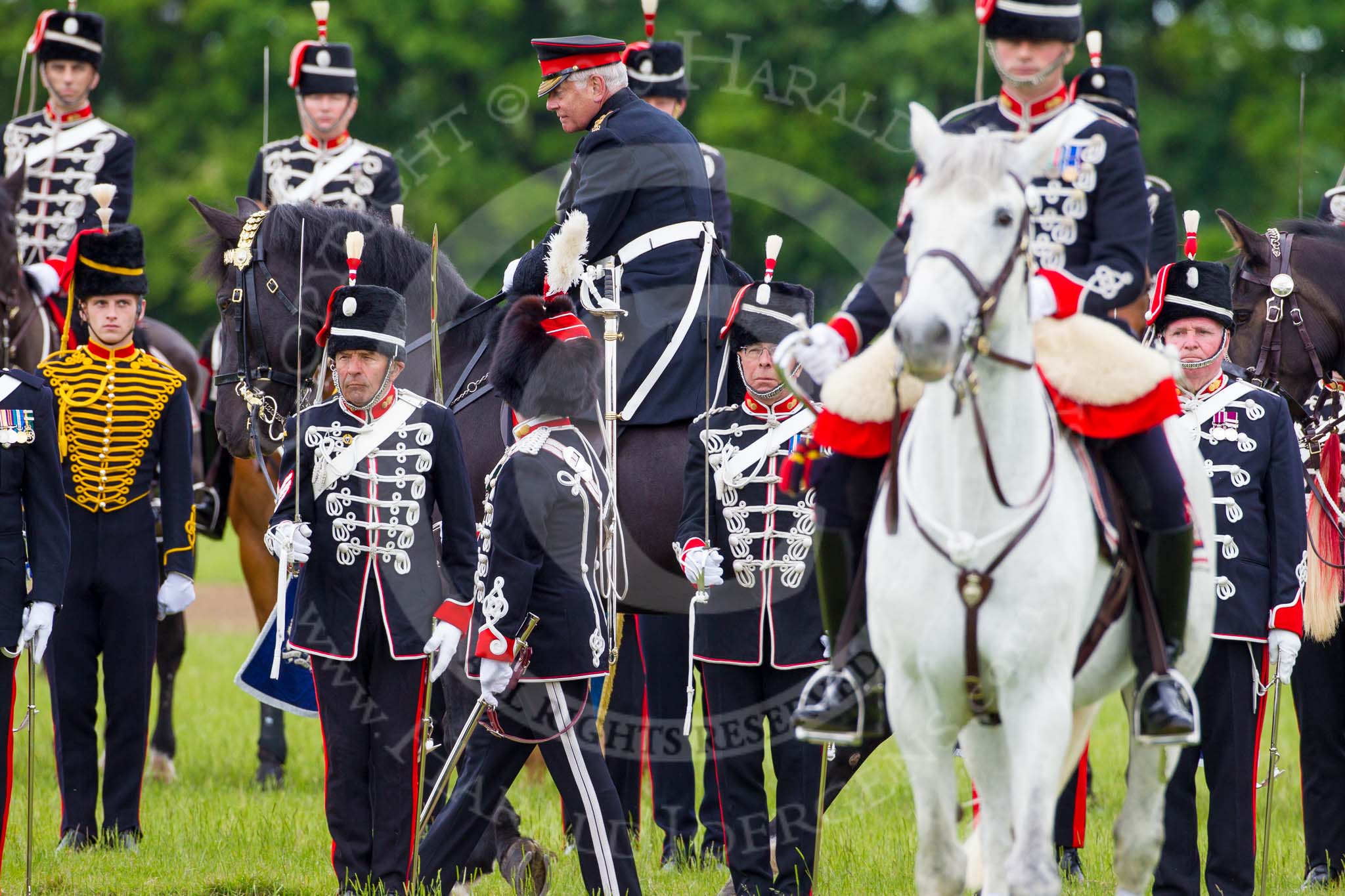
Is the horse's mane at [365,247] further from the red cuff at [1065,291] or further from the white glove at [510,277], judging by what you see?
the red cuff at [1065,291]

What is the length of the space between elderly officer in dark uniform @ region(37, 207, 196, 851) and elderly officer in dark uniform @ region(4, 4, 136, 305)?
2224mm

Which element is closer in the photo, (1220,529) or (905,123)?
(1220,529)

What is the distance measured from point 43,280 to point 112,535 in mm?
2062

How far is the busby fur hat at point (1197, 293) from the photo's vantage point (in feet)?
21.4

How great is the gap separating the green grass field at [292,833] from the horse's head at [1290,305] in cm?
189

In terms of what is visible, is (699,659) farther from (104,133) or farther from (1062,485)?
(104,133)

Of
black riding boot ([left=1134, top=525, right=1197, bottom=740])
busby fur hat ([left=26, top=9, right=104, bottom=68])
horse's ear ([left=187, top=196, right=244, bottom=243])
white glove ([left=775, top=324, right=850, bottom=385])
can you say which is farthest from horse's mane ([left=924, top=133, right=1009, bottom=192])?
busby fur hat ([left=26, top=9, right=104, bottom=68])

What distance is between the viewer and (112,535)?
743 centimetres

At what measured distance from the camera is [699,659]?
6512 mm

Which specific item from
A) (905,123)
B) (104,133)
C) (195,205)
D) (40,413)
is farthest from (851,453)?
(905,123)

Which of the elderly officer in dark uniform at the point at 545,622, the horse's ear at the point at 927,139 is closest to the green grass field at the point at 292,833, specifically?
the elderly officer in dark uniform at the point at 545,622

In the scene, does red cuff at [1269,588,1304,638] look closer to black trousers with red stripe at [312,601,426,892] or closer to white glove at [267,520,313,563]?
black trousers with red stripe at [312,601,426,892]

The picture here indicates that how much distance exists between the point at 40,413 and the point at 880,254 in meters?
2.94

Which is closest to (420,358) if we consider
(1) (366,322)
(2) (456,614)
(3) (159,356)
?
(1) (366,322)
